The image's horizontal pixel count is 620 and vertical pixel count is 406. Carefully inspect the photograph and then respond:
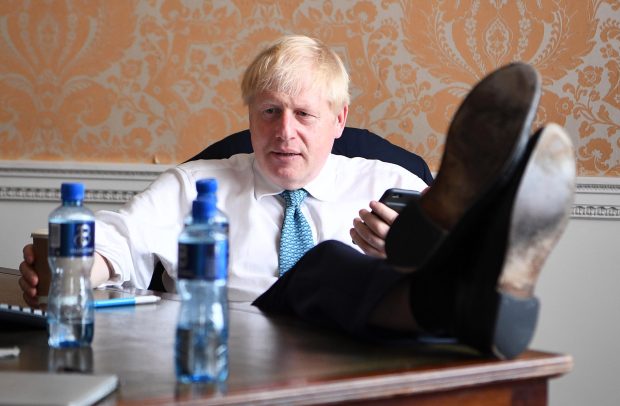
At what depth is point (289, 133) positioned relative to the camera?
6.82ft

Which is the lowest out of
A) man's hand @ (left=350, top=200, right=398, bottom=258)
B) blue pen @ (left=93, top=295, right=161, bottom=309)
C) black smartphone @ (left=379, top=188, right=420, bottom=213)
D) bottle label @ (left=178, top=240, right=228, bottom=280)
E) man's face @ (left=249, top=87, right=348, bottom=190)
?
blue pen @ (left=93, top=295, right=161, bottom=309)

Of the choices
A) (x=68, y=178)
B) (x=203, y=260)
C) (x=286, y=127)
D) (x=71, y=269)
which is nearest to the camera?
(x=203, y=260)

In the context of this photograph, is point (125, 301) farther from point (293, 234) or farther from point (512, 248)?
point (512, 248)

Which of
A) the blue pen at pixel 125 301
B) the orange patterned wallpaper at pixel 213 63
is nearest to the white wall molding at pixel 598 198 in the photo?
the orange patterned wallpaper at pixel 213 63

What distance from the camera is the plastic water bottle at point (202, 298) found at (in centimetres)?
90

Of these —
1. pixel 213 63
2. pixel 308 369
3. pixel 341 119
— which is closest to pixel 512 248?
pixel 308 369

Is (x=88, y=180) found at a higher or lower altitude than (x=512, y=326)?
higher

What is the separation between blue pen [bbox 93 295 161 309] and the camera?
148 centimetres

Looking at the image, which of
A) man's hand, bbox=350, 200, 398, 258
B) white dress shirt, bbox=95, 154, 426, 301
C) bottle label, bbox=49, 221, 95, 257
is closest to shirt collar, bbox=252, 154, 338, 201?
white dress shirt, bbox=95, 154, 426, 301

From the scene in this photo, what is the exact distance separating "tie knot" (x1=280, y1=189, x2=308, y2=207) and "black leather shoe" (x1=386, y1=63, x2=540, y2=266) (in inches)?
41.3

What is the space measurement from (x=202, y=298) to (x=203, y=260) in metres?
0.05

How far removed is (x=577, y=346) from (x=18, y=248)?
1.77 m

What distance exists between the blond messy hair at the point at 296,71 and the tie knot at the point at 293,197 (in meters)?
0.21

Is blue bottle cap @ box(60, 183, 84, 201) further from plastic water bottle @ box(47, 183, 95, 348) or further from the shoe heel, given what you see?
the shoe heel
